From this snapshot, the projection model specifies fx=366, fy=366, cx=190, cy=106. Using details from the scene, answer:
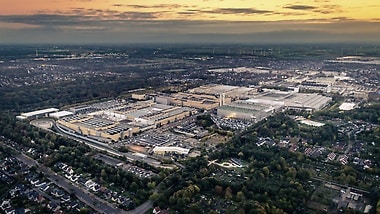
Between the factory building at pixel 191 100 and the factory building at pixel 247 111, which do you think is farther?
the factory building at pixel 191 100

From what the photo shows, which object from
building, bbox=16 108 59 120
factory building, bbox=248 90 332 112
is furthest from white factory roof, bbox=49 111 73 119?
factory building, bbox=248 90 332 112

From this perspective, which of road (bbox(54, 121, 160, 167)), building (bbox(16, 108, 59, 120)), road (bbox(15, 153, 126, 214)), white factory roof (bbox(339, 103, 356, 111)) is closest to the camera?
road (bbox(15, 153, 126, 214))

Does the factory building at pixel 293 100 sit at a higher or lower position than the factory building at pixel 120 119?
higher

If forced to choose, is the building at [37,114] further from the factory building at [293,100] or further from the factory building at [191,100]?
the factory building at [293,100]

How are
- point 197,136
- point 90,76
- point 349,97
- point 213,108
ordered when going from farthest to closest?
1. point 90,76
2. point 349,97
3. point 213,108
4. point 197,136

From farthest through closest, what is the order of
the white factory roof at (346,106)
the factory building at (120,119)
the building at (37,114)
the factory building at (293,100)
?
the factory building at (293,100)
the white factory roof at (346,106)
the building at (37,114)
the factory building at (120,119)

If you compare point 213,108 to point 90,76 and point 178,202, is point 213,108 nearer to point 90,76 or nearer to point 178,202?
point 178,202

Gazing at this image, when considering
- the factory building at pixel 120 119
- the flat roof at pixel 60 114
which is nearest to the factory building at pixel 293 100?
the factory building at pixel 120 119

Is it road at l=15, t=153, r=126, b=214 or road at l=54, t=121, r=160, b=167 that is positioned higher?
road at l=54, t=121, r=160, b=167

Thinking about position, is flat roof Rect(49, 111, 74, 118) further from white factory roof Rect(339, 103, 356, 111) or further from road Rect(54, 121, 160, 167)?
white factory roof Rect(339, 103, 356, 111)

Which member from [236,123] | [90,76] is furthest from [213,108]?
[90,76]

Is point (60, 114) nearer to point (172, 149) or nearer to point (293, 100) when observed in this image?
point (172, 149)
